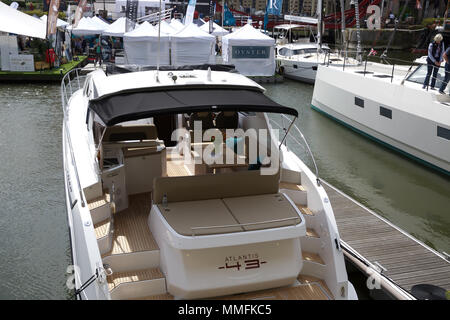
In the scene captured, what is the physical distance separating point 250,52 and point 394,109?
10487mm

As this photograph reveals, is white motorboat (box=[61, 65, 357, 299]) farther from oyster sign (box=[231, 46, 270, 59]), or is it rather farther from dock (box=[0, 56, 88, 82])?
oyster sign (box=[231, 46, 270, 59])

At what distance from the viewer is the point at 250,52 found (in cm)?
2078

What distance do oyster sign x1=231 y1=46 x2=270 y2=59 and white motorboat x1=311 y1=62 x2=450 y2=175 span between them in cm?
577

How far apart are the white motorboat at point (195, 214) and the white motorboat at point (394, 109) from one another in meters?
5.71

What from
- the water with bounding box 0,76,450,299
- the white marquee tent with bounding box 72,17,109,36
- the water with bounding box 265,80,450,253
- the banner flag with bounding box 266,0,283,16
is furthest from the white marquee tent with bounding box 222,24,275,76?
the white marquee tent with bounding box 72,17,109,36

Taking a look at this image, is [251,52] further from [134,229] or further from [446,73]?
[134,229]

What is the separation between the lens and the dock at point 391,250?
18.5ft

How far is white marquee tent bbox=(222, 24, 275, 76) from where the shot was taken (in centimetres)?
2061

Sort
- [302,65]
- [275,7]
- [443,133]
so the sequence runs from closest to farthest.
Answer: [443,133] → [302,65] → [275,7]

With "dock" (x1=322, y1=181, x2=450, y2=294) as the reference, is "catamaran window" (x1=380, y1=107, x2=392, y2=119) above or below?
above

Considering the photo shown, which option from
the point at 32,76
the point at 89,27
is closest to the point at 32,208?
the point at 32,76

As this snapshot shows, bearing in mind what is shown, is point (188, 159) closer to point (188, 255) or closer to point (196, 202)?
point (196, 202)

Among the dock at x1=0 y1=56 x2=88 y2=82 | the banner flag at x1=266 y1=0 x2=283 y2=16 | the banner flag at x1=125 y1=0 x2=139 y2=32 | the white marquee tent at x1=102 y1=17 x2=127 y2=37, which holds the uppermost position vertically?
the banner flag at x1=266 y1=0 x2=283 y2=16

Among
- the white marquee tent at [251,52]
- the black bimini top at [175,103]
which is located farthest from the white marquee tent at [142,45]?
the black bimini top at [175,103]
